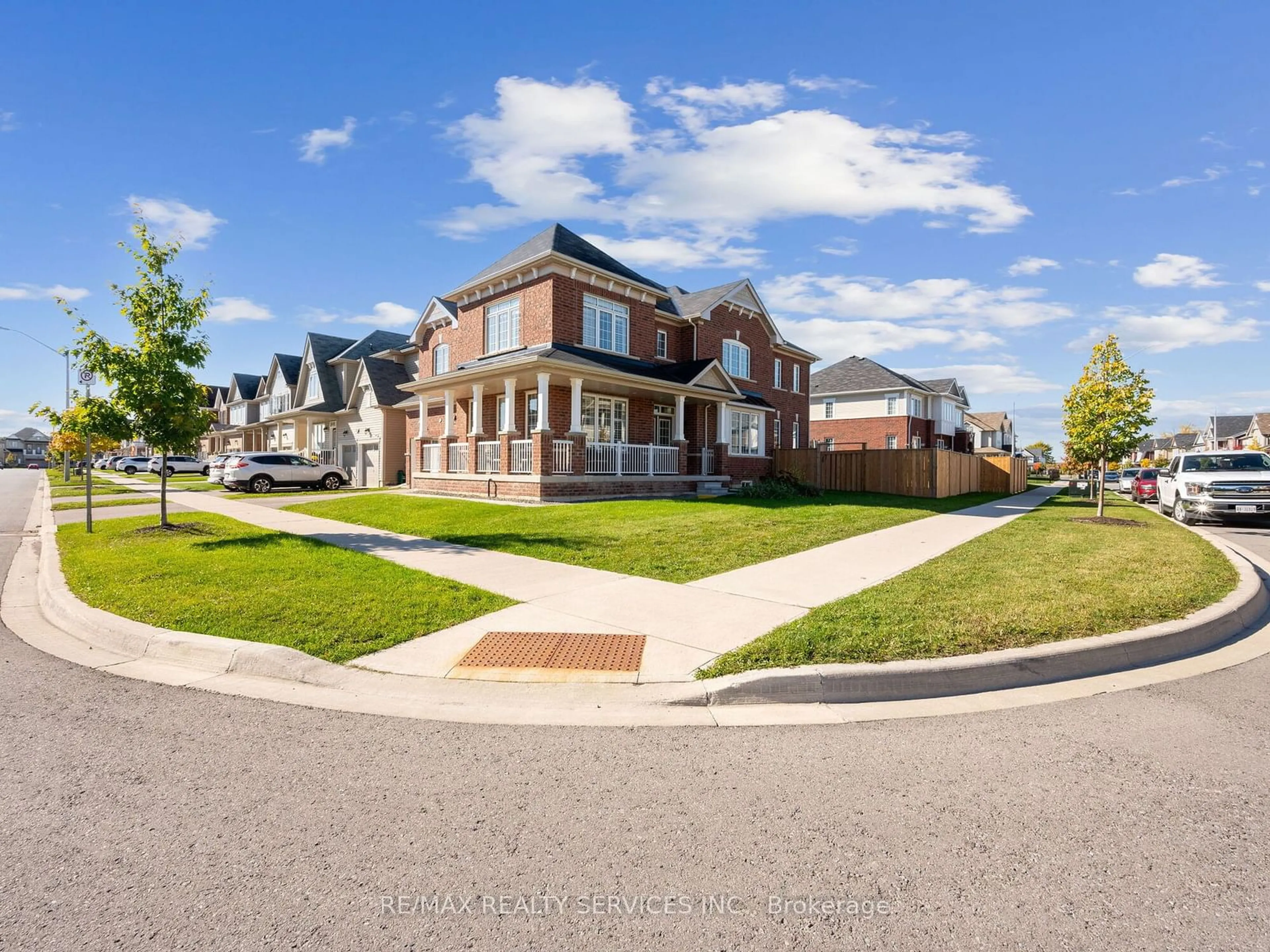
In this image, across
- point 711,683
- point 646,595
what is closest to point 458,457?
point 646,595

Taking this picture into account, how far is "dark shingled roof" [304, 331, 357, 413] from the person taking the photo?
118ft

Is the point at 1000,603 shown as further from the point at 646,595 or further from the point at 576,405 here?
the point at 576,405

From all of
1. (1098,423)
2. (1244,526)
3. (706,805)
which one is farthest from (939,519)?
(706,805)

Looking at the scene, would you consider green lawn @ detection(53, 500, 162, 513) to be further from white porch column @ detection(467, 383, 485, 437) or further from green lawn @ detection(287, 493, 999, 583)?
white porch column @ detection(467, 383, 485, 437)

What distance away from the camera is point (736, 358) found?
91.0ft

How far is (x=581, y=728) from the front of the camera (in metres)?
4.01

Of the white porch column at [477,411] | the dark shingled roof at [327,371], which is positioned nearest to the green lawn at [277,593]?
the white porch column at [477,411]

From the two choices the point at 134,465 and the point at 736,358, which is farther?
the point at 134,465

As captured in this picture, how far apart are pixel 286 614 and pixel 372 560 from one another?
3.06 metres

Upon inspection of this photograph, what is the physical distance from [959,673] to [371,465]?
3214 centimetres

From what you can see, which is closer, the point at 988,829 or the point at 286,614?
the point at 988,829

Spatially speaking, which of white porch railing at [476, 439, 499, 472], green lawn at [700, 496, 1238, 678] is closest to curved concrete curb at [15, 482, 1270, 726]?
green lawn at [700, 496, 1238, 678]

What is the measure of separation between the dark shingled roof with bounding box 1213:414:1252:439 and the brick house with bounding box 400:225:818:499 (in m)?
86.8

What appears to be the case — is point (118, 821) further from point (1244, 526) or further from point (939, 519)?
point (1244, 526)
